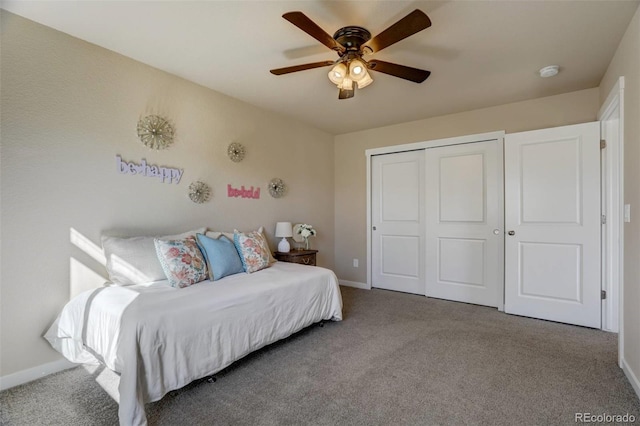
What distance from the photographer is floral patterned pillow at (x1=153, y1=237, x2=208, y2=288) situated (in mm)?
2309

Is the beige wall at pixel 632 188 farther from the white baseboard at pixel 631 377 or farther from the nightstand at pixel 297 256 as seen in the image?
the nightstand at pixel 297 256

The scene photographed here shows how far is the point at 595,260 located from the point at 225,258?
347 cm

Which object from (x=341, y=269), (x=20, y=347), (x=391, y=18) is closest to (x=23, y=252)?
(x=20, y=347)

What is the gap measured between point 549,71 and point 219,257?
130 inches

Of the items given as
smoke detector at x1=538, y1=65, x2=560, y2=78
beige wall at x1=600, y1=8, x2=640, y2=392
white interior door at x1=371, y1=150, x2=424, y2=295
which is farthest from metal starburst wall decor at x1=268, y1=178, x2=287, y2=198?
beige wall at x1=600, y1=8, x2=640, y2=392

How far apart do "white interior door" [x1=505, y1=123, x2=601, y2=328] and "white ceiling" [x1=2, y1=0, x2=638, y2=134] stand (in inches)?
23.7

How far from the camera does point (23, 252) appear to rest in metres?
2.04

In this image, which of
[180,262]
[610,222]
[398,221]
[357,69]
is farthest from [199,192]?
[610,222]

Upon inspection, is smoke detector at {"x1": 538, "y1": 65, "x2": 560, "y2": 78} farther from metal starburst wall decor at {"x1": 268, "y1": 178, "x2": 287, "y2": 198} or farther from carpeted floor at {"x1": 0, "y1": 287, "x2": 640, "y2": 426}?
metal starburst wall decor at {"x1": 268, "y1": 178, "x2": 287, "y2": 198}

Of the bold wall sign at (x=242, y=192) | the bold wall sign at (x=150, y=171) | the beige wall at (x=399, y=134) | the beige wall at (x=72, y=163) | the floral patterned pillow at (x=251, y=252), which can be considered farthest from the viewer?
the bold wall sign at (x=242, y=192)

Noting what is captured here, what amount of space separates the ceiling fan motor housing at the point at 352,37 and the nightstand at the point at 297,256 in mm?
2303

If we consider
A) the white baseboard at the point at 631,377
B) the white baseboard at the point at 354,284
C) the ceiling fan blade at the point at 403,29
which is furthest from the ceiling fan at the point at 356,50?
the white baseboard at the point at 354,284

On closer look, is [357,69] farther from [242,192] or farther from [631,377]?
[631,377]

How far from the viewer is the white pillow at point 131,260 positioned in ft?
7.49
